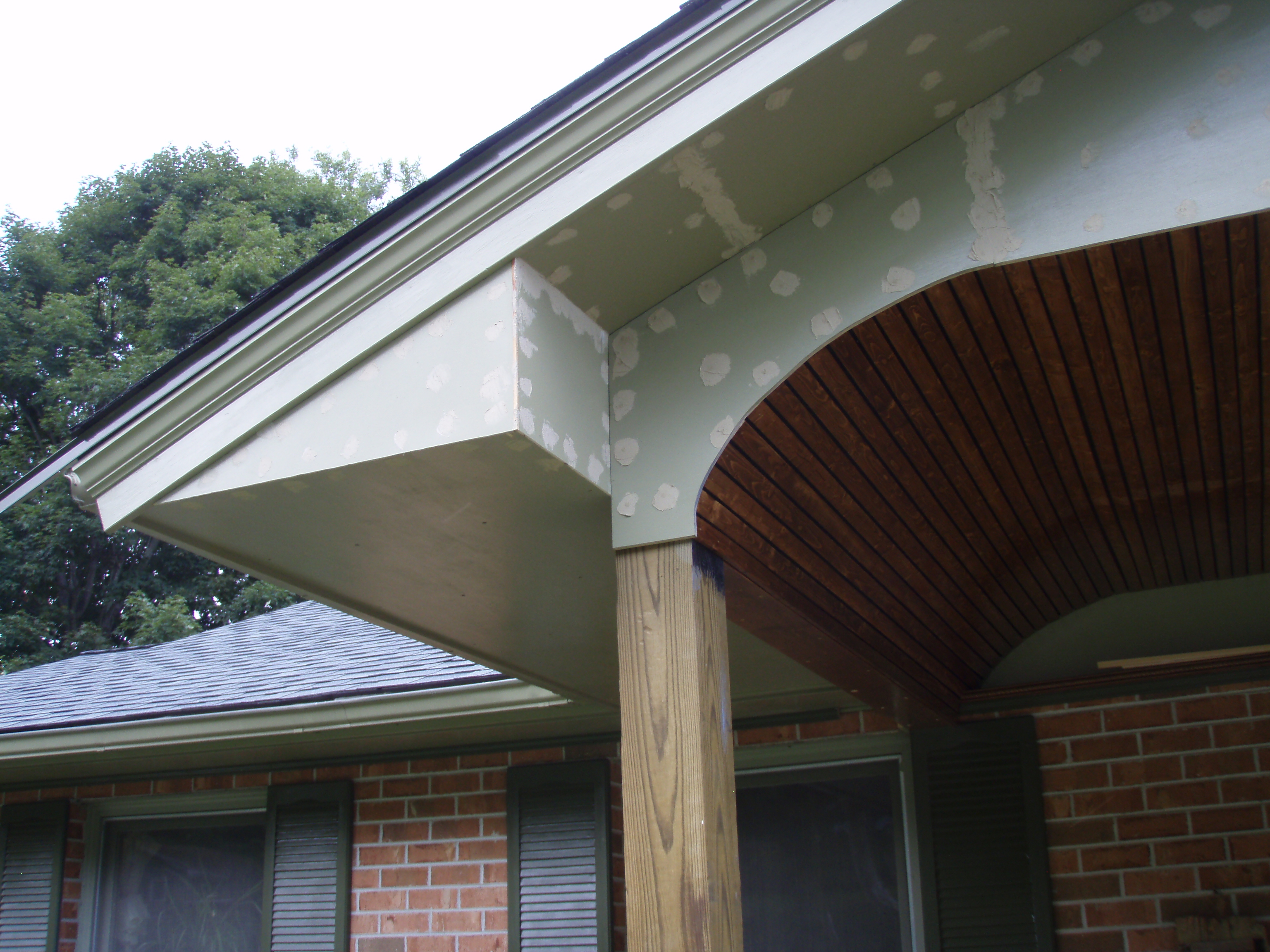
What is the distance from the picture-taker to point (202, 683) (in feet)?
19.1

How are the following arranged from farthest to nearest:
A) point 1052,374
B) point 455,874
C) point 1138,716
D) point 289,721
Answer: point 455,874 < point 289,721 < point 1138,716 < point 1052,374

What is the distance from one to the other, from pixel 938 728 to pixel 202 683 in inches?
144

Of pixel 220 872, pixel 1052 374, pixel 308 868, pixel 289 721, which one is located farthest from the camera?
pixel 220 872

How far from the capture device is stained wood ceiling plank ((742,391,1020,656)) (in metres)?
2.48

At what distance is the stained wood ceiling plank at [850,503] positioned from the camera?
2480 mm

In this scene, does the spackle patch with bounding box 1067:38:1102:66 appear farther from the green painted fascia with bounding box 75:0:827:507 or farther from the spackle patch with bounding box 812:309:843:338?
the spackle patch with bounding box 812:309:843:338

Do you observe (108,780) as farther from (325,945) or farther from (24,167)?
(24,167)

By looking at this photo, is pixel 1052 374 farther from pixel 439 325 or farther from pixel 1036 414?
pixel 439 325

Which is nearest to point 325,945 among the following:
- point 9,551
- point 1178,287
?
point 1178,287

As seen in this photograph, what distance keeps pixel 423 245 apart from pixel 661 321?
54 cm

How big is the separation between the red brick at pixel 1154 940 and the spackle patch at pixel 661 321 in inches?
119

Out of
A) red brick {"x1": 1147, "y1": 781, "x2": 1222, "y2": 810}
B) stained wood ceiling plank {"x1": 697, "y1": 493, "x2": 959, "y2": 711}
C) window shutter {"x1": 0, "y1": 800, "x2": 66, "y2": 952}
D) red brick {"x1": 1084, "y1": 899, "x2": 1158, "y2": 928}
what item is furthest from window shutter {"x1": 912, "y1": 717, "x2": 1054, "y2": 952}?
window shutter {"x1": 0, "y1": 800, "x2": 66, "y2": 952}

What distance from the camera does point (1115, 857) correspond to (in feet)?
13.6


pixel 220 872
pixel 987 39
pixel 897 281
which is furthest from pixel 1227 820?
pixel 220 872
